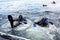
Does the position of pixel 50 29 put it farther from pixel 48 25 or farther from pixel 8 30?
pixel 8 30

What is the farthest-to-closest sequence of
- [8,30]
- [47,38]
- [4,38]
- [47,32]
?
[8,30]
[47,32]
[47,38]
[4,38]

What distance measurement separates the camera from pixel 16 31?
44.1 feet

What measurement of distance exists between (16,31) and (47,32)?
9.69 ft

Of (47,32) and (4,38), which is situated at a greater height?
(4,38)

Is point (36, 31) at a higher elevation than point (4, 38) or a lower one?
lower

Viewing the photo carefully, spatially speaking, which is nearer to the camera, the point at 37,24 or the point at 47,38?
the point at 47,38

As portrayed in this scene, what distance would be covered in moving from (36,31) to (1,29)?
3.80 m

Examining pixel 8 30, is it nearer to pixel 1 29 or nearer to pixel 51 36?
pixel 1 29

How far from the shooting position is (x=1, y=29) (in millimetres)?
14539

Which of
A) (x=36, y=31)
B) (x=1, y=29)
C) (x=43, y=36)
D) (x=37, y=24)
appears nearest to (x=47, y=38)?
(x=43, y=36)

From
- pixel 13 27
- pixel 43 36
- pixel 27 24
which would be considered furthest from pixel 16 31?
pixel 43 36

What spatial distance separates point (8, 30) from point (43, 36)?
3681mm

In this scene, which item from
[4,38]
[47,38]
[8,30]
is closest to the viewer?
[4,38]

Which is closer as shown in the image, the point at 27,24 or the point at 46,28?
the point at 46,28
